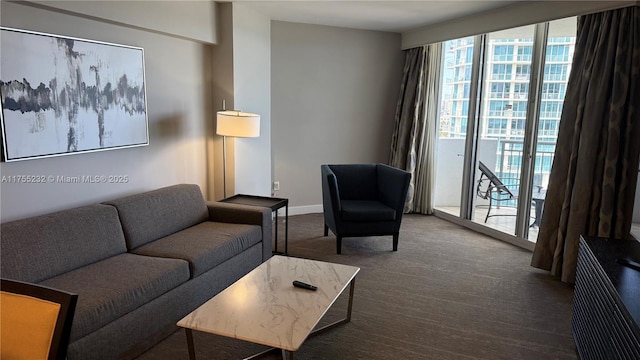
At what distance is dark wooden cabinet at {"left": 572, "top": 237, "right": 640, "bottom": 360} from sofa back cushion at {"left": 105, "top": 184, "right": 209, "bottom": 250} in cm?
279

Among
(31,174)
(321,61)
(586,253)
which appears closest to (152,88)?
(31,174)

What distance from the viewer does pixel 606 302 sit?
1991 mm

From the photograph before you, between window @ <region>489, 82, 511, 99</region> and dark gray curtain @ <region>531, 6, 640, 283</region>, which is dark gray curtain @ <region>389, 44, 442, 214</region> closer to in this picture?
window @ <region>489, 82, 511, 99</region>

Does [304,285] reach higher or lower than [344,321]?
higher

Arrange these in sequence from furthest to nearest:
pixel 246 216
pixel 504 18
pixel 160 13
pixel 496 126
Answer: pixel 496 126, pixel 504 18, pixel 246 216, pixel 160 13

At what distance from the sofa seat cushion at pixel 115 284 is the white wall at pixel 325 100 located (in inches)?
111

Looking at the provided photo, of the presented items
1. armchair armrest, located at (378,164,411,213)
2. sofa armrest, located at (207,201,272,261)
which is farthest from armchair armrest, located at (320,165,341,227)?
sofa armrest, located at (207,201,272,261)

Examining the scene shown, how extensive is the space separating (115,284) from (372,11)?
360 centimetres

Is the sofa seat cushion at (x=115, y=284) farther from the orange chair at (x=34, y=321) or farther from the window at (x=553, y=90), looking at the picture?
the window at (x=553, y=90)

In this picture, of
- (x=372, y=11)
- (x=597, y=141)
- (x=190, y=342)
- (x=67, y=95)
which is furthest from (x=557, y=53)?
(x=67, y=95)

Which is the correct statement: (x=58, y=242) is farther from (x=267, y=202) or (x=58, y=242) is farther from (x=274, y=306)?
(x=267, y=202)

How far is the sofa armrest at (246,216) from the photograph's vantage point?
3.60m

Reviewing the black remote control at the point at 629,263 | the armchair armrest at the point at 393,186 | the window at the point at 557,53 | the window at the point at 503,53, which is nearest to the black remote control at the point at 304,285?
the black remote control at the point at 629,263

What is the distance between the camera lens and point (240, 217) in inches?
144
